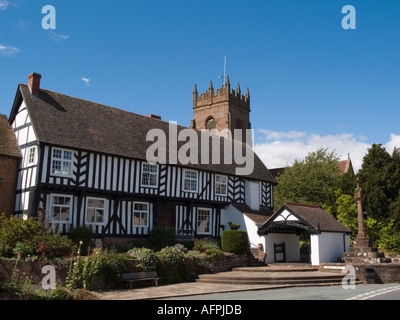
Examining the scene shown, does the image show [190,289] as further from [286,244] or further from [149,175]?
[286,244]

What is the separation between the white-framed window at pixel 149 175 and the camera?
885 inches

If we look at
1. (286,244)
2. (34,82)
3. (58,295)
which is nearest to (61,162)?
(34,82)

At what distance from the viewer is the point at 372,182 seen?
31.4 m

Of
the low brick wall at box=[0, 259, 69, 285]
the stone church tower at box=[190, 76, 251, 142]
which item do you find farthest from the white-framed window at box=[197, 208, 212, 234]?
the stone church tower at box=[190, 76, 251, 142]

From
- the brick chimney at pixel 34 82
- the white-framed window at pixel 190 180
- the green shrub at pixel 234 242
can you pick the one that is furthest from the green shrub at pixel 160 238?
the brick chimney at pixel 34 82

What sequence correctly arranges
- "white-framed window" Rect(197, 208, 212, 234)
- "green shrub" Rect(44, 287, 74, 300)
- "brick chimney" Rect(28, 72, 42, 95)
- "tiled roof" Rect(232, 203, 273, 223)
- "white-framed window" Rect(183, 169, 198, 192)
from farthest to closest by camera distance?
"tiled roof" Rect(232, 203, 273, 223), "white-framed window" Rect(197, 208, 212, 234), "white-framed window" Rect(183, 169, 198, 192), "brick chimney" Rect(28, 72, 42, 95), "green shrub" Rect(44, 287, 74, 300)

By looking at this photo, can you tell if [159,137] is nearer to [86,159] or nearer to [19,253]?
[86,159]

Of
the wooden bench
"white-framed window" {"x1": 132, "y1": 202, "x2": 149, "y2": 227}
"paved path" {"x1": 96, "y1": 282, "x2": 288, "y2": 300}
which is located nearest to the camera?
"paved path" {"x1": 96, "y1": 282, "x2": 288, "y2": 300}

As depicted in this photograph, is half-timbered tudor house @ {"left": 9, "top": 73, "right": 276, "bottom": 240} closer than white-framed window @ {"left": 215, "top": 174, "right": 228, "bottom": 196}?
Yes

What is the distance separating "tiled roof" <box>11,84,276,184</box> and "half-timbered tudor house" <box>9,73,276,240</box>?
5 cm

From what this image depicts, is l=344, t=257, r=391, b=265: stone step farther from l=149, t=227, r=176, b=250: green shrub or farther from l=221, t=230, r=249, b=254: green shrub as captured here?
l=149, t=227, r=176, b=250: green shrub

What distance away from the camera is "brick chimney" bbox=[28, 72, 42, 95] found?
2095 cm
